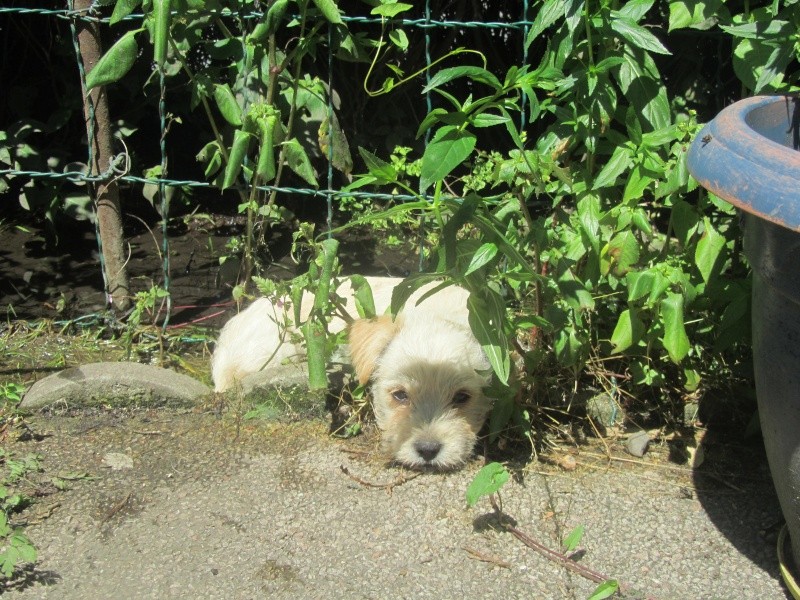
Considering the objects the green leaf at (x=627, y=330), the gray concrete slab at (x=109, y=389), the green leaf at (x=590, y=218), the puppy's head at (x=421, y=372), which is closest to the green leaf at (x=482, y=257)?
the green leaf at (x=590, y=218)

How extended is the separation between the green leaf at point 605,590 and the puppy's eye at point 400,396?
4.04 ft

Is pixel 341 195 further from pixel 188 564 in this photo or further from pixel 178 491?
pixel 188 564

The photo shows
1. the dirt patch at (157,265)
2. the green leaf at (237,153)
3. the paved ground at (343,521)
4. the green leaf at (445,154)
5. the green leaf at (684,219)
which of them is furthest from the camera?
the dirt patch at (157,265)

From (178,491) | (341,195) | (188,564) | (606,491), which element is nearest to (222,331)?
(341,195)

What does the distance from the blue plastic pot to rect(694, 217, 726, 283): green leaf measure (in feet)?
1.57

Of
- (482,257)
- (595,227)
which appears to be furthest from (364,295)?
(595,227)

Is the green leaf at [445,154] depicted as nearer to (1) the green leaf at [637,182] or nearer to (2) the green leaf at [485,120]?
(2) the green leaf at [485,120]

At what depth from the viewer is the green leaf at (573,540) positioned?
9.59ft

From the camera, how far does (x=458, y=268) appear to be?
292 cm

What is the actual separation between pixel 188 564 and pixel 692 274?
208cm

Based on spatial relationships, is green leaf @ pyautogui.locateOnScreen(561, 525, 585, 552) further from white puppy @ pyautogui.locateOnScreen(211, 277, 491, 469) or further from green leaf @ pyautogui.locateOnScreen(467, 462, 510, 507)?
white puppy @ pyautogui.locateOnScreen(211, 277, 491, 469)

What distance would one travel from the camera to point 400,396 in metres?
3.75

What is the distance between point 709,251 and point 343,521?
1625mm

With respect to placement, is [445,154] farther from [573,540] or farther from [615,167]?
[573,540]
